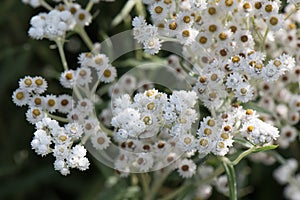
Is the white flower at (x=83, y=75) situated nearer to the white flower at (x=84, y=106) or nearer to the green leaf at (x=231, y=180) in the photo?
the white flower at (x=84, y=106)

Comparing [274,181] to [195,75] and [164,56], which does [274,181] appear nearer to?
[164,56]

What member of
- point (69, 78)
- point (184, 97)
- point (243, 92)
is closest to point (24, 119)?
point (69, 78)

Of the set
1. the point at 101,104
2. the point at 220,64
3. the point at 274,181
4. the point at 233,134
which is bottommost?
the point at 274,181

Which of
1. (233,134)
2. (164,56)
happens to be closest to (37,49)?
(164,56)

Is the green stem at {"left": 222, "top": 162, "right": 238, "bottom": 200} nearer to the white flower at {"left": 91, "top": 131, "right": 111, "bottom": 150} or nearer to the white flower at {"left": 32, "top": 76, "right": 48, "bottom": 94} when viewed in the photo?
the white flower at {"left": 91, "top": 131, "right": 111, "bottom": 150}

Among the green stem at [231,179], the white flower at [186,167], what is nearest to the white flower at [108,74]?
the white flower at [186,167]

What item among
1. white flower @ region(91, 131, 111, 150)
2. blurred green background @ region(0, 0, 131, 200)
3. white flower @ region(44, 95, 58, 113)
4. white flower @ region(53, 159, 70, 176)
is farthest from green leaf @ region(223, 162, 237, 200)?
blurred green background @ region(0, 0, 131, 200)

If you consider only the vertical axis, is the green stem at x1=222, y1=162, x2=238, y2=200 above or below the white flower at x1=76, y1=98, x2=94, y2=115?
below
